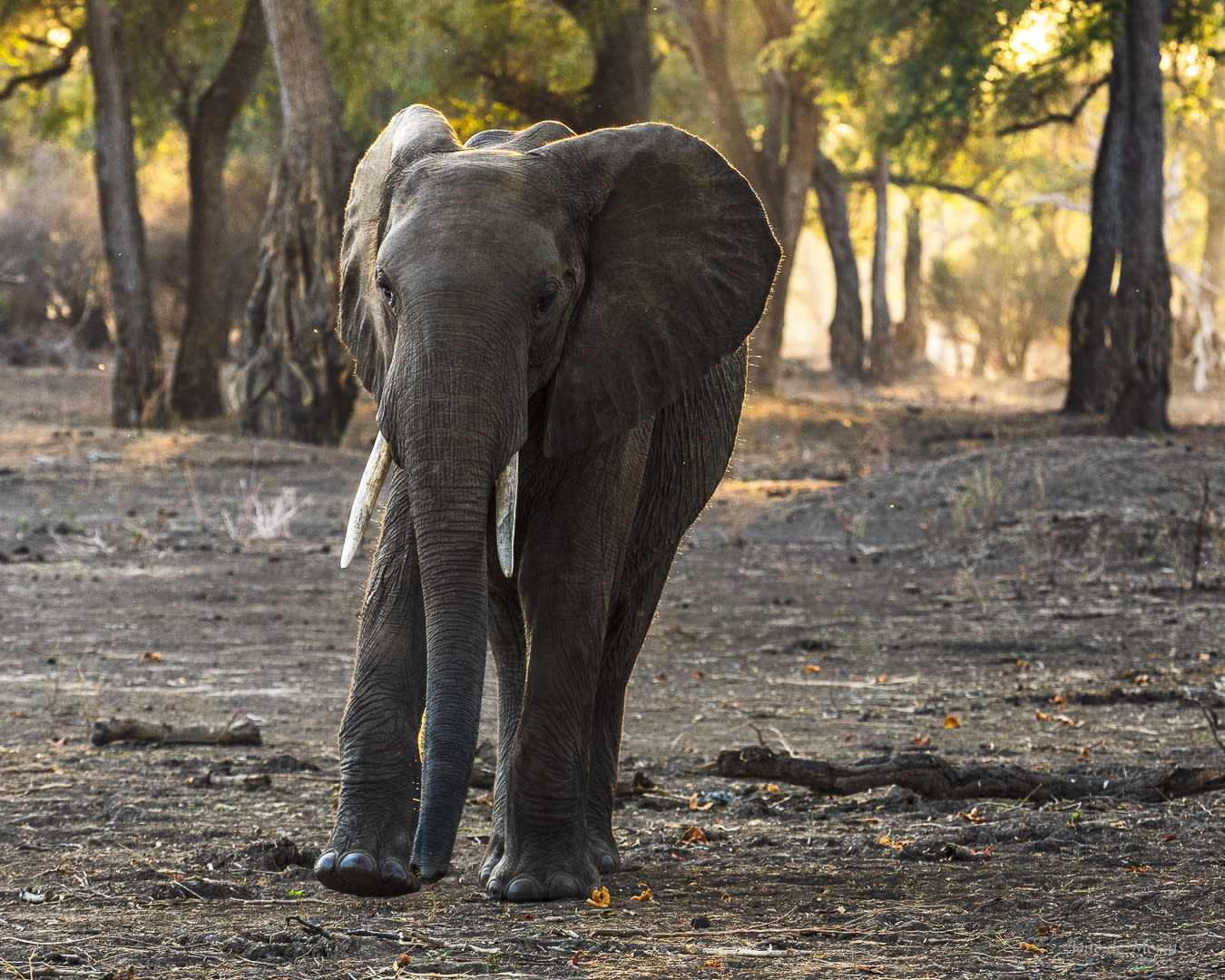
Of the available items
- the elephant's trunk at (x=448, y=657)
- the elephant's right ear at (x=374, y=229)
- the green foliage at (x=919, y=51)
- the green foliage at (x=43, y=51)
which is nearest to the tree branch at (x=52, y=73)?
the green foliage at (x=43, y=51)

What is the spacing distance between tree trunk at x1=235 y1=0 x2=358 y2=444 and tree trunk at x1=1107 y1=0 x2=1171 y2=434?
9080mm

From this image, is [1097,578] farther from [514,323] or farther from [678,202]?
[514,323]

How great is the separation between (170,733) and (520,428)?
2.97 meters

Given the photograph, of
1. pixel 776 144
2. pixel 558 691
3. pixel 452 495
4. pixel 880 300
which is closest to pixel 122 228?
pixel 776 144

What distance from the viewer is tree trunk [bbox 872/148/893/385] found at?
3466 centimetres

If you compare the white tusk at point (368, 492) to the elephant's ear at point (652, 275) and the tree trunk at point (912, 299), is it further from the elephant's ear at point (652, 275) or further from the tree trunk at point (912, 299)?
the tree trunk at point (912, 299)

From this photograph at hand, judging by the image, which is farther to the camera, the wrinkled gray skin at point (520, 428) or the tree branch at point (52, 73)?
the tree branch at point (52, 73)

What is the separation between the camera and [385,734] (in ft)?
12.7

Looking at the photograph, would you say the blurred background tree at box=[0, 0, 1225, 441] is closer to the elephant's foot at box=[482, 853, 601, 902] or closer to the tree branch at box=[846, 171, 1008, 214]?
the tree branch at box=[846, 171, 1008, 214]

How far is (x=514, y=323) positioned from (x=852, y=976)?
167 centimetres

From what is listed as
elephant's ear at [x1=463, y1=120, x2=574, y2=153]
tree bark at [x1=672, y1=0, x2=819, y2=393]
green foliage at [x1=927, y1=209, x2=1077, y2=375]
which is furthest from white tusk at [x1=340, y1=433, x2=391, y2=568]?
green foliage at [x1=927, y1=209, x2=1077, y2=375]

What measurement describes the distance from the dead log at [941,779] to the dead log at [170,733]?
2.06 m

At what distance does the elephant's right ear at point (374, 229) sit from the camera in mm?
4141

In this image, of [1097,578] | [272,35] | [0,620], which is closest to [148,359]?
[272,35]
